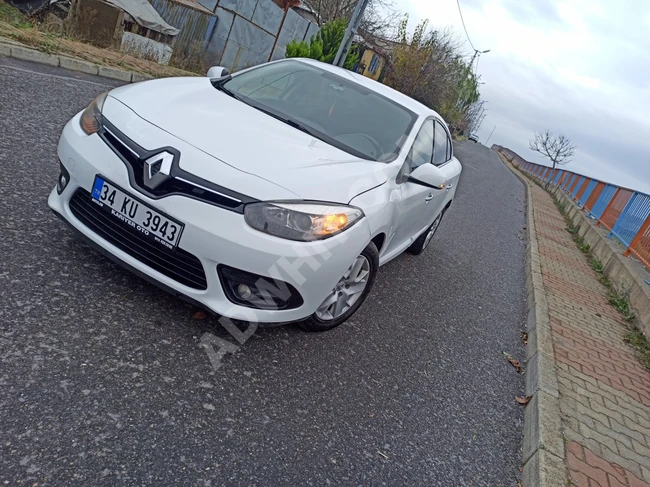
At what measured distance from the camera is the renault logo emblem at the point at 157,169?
8.77 ft

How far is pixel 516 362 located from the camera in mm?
4516

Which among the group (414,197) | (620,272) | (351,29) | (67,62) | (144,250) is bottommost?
(67,62)

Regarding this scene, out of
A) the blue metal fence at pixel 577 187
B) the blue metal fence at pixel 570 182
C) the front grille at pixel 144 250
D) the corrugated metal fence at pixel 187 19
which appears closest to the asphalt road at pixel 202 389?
the front grille at pixel 144 250

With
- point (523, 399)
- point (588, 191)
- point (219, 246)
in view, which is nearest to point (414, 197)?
point (523, 399)

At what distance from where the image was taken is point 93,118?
3.09 meters

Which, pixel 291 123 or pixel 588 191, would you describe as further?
pixel 588 191

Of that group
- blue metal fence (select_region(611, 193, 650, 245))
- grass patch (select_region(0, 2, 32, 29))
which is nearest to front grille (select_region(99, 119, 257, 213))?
blue metal fence (select_region(611, 193, 650, 245))

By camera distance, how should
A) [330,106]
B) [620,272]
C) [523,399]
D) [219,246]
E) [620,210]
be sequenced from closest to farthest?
1. [219,246]
2. [523,399]
3. [330,106]
4. [620,272]
5. [620,210]

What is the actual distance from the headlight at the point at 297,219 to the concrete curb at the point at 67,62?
747 cm

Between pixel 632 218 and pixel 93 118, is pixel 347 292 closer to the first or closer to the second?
pixel 93 118

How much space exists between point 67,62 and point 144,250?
7976 millimetres

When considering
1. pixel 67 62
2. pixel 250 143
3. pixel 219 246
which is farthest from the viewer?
pixel 67 62

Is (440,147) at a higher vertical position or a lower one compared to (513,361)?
higher

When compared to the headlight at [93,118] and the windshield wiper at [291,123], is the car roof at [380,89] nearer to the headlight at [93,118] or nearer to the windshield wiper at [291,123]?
the windshield wiper at [291,123]
